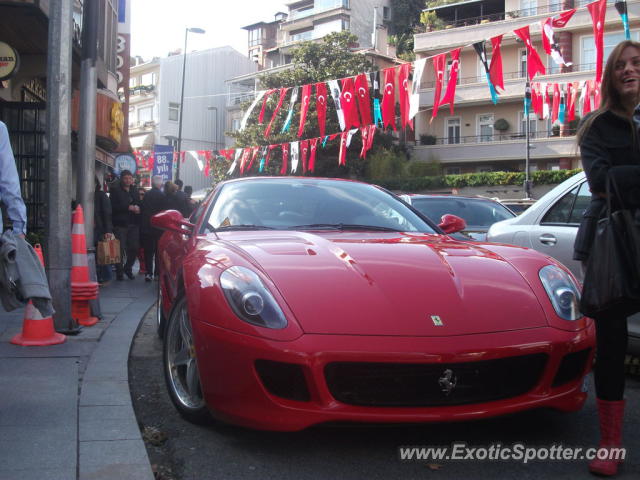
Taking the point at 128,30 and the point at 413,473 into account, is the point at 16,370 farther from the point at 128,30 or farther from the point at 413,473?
the point at 128,30

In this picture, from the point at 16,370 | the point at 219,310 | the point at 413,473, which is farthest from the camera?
the point at 16,370

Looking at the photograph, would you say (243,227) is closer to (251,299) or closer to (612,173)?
(251,299)

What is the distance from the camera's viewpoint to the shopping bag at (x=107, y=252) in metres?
9.12

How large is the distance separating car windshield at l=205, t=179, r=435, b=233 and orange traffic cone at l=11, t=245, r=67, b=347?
1625mm

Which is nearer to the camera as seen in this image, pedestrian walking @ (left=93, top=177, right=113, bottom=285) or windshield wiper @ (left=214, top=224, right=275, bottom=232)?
windshield wiper @ (left=214, top=224, right=275, bottom=232)

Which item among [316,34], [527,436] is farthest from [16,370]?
[316,34]

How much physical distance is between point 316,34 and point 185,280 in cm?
6337

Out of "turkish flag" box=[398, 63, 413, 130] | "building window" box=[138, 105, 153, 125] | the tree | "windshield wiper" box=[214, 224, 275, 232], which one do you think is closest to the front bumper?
"windshield wiper" box=[214, 224, 275, 232]

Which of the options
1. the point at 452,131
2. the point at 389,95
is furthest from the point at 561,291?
the point at 452,131

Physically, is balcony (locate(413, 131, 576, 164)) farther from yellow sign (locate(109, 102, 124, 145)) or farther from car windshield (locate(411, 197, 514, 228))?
car windshield (locate(411, 197, 514, 228))

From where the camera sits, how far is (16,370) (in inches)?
178

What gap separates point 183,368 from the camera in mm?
3775

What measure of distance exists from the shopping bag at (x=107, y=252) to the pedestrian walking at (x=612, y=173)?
7.03 metres

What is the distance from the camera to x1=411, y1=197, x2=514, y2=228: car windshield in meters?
9.66
